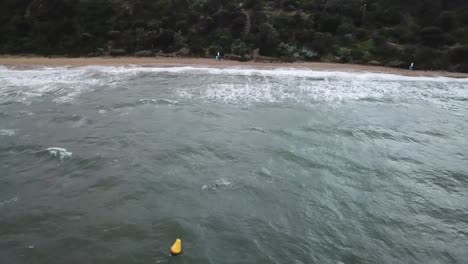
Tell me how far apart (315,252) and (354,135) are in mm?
9277

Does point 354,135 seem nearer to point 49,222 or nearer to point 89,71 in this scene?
point 49,222

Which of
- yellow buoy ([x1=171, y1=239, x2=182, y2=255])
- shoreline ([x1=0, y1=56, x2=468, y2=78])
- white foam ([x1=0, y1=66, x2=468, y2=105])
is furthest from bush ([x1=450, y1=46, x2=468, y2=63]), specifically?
yellow buoy ([x1=171, y1=239, x2=182, y2=255])

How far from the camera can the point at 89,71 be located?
28891 mm

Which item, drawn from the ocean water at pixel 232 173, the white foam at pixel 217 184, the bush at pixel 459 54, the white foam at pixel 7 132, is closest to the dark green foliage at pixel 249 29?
the bush at pixel 459 54

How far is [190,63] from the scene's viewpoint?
104ft

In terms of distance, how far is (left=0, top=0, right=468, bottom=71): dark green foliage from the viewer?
33.0 metres

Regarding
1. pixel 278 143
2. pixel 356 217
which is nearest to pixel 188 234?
pixel 356 217

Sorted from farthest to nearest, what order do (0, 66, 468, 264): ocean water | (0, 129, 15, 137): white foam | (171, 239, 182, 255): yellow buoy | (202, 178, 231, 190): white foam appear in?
(0, 129, 15, 137): white foam < (202, 178, 231, 190): white foam < (0, 66, 468, 264): ocean water < (171, 239, 182, 255): yellow buoy

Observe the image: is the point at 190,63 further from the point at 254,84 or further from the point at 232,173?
the point at 232,173

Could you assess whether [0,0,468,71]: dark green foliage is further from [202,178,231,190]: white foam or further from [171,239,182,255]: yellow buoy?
[171,239,182,255]: yellow buoy

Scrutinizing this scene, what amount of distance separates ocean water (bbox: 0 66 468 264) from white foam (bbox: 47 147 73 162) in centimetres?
4

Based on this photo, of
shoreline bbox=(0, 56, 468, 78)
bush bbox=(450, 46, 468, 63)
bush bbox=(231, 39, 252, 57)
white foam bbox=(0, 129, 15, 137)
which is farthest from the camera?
bush bbox=(231, 39, 252, 57)

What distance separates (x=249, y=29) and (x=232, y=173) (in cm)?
2454

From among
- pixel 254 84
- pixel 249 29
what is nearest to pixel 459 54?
pixel 254 84
